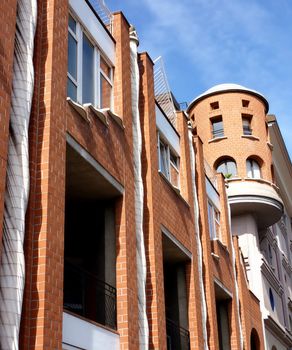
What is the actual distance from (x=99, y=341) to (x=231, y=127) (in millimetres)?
23387

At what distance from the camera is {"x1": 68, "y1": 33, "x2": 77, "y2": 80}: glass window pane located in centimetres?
1357

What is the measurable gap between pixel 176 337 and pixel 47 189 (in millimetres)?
9298

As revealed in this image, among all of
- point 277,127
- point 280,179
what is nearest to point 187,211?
point 277,127

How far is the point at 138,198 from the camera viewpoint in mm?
15727

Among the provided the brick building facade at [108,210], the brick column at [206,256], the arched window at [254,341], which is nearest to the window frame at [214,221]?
the brick building facade at [108,210]

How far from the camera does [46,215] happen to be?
1048cm

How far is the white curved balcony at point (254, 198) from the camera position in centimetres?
3231

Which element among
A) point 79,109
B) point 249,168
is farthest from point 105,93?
point 249,168

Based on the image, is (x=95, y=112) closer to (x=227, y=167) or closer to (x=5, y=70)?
(x=5, y=70)

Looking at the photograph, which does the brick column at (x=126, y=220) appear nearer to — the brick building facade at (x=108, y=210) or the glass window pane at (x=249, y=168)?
the brick building facade at (x=108, y=210)

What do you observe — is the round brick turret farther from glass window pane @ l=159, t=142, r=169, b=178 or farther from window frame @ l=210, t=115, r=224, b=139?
glass window pane @ l=159, t=142, r=169, b=178

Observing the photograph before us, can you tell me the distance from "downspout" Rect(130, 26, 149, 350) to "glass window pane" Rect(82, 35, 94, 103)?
2251 millimetres

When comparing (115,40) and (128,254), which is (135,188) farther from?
(115,40)

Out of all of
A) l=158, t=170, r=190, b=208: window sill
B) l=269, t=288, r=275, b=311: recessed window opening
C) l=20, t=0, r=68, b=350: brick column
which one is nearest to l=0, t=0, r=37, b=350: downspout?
l=20, t=0, r=68, b=350: brick column
